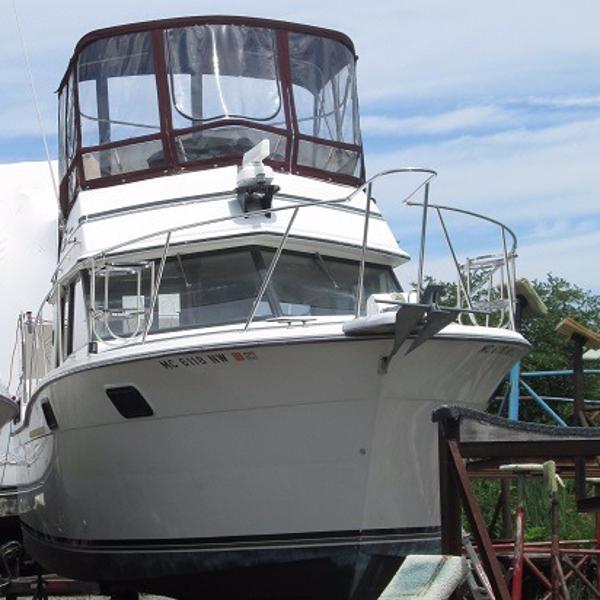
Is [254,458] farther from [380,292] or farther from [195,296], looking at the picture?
[380,292]

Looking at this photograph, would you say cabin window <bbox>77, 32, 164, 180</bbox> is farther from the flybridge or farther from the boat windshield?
the boat windshield

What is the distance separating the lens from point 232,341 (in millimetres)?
9148

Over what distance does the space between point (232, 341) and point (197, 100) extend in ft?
10.4

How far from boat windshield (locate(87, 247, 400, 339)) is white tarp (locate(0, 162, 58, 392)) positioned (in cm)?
333

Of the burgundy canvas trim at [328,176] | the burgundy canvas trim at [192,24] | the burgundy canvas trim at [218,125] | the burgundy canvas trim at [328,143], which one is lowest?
the burgundy canvas trim at [328,176]

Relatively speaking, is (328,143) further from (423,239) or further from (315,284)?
(423,239)

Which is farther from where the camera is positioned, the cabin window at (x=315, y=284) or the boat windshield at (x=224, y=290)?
the cabin window at (x=315, y=284)

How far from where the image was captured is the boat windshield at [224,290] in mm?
10219

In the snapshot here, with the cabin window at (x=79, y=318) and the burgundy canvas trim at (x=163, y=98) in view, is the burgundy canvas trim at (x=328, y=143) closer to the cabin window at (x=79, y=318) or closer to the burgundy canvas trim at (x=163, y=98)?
the burgundy canvas trim at (x=163, y=98)

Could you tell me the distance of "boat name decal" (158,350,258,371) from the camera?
918 centimetres

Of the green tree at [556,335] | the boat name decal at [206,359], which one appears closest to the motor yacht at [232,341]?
the boat name decal at [206,359]

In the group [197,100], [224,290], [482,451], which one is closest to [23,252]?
[197,100]

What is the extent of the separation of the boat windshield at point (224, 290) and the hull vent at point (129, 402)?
532 millimetres

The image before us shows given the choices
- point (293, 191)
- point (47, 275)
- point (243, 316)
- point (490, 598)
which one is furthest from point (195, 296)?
point (490, 598)
